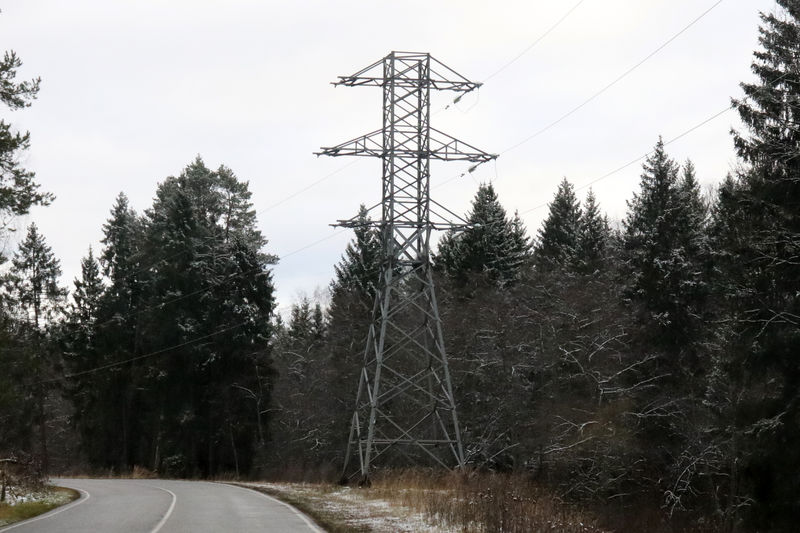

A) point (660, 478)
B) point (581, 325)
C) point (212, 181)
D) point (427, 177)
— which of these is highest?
point (212, 181)

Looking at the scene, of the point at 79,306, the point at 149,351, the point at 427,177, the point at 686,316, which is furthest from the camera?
the point at 79,306

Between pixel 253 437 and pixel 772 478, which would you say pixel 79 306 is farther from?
pixel 772 478

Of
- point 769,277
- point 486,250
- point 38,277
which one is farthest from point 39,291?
point 769,277

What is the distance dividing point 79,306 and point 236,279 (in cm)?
1632

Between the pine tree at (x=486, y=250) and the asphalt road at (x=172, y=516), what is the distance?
33.2 meters

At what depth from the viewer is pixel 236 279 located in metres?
58.9

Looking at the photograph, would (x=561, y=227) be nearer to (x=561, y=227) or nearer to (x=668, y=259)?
(x=561, y=227)

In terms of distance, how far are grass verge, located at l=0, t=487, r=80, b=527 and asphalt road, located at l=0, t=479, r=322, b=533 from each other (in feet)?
1.34

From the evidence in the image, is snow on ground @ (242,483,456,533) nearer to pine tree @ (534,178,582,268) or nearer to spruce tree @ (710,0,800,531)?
spruce tree @ (710,0,800,531)

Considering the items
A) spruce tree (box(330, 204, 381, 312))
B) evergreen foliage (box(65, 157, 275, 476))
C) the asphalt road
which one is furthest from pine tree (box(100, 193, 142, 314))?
the asphalt road

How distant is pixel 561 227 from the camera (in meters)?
68.6

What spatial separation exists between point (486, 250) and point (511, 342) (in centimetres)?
1775

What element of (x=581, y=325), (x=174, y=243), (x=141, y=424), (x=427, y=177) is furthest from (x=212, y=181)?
(x=427, y=177)

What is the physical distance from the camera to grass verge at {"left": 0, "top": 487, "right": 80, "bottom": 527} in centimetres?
2147
